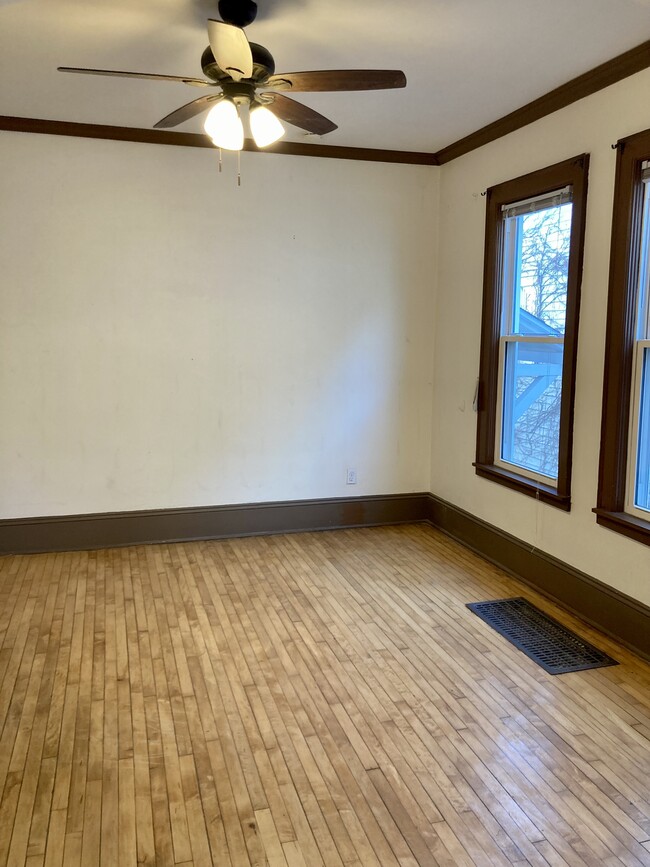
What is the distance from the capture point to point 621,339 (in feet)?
10.9

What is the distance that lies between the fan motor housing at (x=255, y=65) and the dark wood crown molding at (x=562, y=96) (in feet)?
5.22

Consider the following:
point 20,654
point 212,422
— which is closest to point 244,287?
point 212,422

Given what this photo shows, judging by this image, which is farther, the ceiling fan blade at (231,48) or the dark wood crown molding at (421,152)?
the dark wood crown molding at (421,152)

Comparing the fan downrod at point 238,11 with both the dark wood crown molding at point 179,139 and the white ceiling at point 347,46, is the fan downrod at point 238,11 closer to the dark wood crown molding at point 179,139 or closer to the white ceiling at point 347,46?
the white ceiling at point 347,46

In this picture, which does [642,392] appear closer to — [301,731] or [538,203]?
[538,203]

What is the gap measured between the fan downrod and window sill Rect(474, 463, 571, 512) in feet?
8.83

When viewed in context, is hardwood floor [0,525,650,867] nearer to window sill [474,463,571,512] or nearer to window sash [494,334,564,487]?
window sill [474,463,571,512]

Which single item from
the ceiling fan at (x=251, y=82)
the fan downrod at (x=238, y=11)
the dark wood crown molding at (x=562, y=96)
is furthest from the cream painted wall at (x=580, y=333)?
the fan downrod at (x=238, y=11)

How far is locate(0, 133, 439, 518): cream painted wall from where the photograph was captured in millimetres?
4496

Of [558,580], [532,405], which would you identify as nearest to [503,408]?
[532,405]

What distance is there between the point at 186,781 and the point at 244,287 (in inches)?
130

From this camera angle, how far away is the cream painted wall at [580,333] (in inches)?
134

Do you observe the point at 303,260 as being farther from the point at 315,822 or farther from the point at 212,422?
the point at 315,822

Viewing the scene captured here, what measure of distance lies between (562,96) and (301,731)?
10.7 feet
